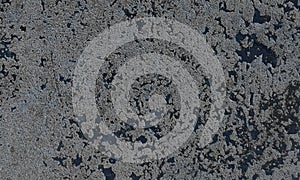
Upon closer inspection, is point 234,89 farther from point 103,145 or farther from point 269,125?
point 103,145

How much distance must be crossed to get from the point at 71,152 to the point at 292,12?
59 centimetres

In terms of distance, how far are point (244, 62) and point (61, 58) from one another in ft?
1.35

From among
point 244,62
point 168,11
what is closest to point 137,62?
point 168,11

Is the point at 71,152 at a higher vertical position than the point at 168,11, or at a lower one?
lower

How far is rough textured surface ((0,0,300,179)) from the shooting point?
1110mm

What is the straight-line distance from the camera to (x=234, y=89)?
1133 mm

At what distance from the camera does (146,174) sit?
1130mm

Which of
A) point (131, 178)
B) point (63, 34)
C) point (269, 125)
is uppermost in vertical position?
point (63, 34)

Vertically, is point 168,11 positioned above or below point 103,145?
above

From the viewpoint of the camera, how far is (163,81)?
1118mm

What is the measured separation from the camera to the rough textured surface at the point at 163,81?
111 centimetres

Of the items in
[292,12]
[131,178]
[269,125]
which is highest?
[292,12]

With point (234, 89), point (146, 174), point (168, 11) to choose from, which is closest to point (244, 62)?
point (234, 89)

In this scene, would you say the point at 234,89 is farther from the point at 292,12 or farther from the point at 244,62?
the point at 292,12
